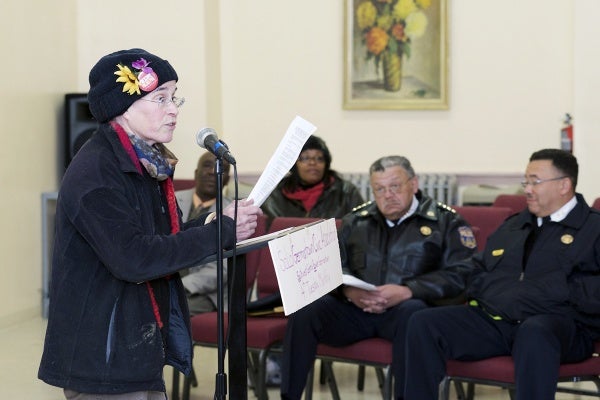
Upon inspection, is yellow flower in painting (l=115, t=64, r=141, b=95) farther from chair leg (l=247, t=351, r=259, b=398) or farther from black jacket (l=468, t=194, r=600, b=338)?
chair leg (l=247, t=351, r=259, b=398)

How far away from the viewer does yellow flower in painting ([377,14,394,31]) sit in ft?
25.9

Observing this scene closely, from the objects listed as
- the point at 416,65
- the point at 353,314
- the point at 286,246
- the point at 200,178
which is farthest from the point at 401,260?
the point at 416,65

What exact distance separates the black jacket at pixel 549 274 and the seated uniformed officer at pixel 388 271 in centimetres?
27

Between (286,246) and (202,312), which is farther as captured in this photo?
(202,312)

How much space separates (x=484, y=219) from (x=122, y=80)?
2800 mm

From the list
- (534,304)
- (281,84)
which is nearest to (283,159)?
(534,304)

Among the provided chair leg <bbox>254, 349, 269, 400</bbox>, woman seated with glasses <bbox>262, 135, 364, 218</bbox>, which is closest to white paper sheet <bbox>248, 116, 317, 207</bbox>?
chair leg <bbox>254, 349, 269, 400</bbox>

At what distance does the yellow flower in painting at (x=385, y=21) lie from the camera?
788 cm

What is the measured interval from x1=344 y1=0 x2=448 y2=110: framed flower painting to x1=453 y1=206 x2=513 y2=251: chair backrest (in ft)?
10.4

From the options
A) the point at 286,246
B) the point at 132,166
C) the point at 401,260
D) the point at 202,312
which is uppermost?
the point at 132,166

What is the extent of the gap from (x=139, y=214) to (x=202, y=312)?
8.38 feet

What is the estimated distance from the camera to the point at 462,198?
24.5 ft

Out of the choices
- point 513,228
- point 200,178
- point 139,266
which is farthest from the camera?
point 200,178

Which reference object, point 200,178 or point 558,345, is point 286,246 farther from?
point 200,178
